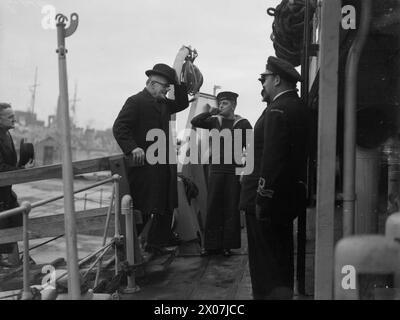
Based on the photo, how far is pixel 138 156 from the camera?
3.69 m

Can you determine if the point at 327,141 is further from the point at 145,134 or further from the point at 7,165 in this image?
the point at 7,165

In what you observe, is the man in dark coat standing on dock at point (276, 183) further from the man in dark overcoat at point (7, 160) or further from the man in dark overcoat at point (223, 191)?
the man in dark overcoat at point (7, 160)

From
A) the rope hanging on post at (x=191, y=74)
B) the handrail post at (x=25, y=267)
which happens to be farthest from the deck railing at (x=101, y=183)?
the rope hanging on post at (x=191, y=74)

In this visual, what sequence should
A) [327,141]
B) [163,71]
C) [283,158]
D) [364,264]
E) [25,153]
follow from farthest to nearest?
[25,153] → [163,71] → [283,158] → [327,141] → [364,264]

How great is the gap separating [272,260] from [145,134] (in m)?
1.53

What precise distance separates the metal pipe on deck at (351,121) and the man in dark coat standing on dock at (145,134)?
1863 mm

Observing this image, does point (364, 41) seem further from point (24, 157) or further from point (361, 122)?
point (24, 157)

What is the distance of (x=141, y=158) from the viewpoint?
12.2 ft

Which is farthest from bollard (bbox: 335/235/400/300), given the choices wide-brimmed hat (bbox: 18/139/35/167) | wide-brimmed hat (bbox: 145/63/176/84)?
wide-brimmed hat (bbox: 18/139/35/167)

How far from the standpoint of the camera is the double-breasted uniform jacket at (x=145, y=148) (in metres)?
3.86

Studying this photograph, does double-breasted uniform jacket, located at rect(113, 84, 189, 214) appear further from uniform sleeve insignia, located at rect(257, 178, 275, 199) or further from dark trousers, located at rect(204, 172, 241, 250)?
uniform sleeve insignia, located at rect(257, 178, 275, 199)

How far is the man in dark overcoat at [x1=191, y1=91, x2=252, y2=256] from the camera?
4629mm

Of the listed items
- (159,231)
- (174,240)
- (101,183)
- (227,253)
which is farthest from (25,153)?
(227,253)

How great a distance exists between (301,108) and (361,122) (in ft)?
1.67
